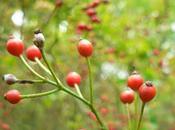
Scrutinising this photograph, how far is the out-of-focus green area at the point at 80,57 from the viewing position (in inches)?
179

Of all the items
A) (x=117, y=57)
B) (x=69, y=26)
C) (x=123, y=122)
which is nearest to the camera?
(x=69, y=26)

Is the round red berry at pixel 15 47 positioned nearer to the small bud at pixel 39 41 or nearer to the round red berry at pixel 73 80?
the small bud at pixel 39 41

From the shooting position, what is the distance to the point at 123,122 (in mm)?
5633

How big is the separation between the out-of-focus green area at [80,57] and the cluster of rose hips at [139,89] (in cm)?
194

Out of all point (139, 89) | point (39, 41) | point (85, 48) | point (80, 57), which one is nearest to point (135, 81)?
point (139, 89)

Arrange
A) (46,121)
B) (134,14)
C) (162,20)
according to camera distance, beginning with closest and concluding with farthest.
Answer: (46,121)
(162,20)
(134,14)

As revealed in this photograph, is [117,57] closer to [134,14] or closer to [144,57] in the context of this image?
[144,57]

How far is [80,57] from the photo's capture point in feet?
16.9

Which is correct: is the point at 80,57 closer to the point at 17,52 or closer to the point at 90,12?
the point at 90,12

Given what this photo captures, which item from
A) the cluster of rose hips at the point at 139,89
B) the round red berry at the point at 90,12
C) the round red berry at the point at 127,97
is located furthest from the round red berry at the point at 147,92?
the round red berry at the point at 90,12

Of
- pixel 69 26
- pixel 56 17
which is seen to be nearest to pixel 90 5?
pixel 56 17

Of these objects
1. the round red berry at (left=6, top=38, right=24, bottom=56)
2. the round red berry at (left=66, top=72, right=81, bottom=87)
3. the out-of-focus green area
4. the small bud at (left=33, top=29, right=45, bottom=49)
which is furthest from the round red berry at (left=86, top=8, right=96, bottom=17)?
the small bud at (left=33, top=29, right=45, bottom=49)

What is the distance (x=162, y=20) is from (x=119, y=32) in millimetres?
1241

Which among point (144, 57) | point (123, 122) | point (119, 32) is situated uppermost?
point (119, 32)
